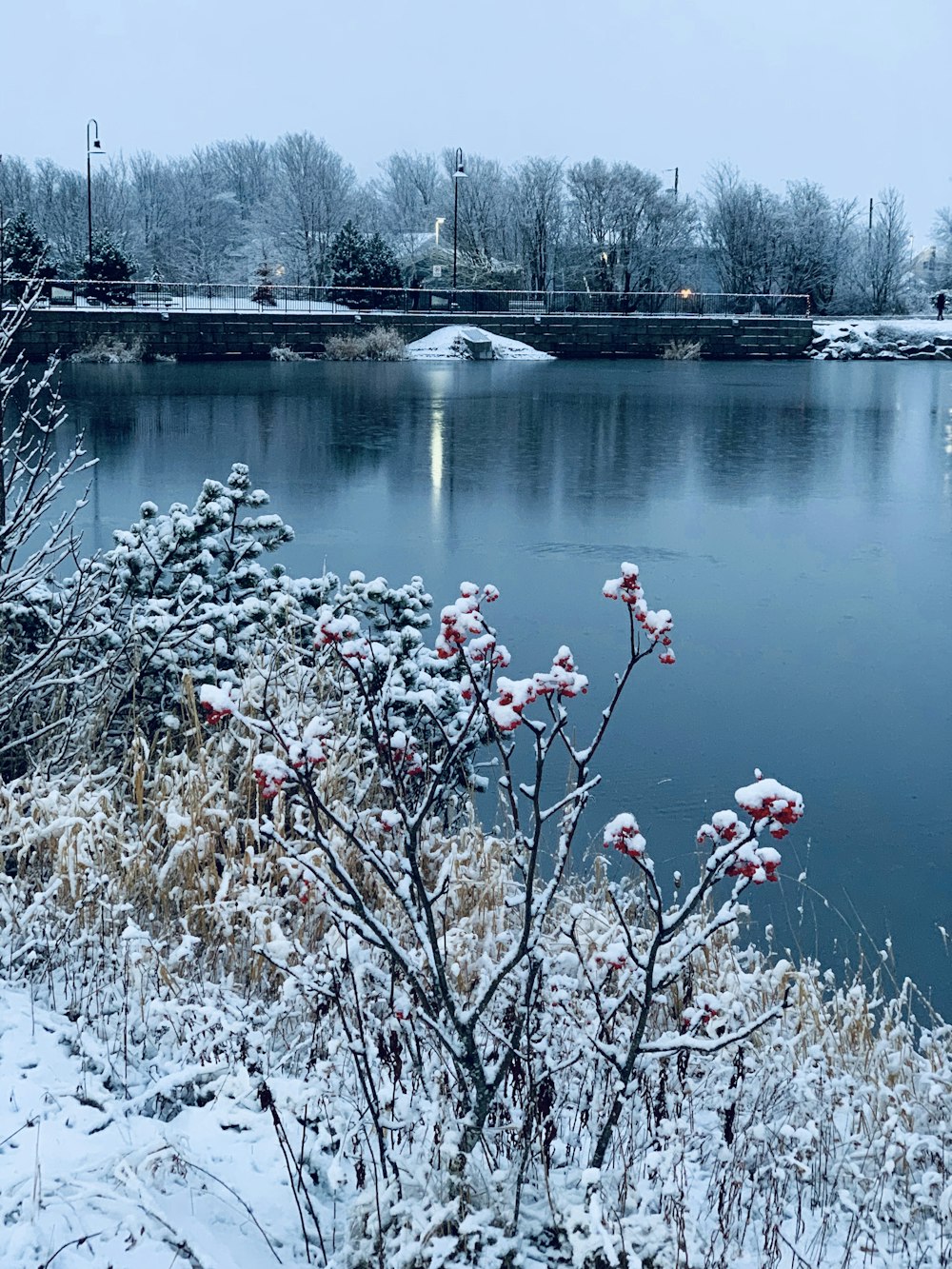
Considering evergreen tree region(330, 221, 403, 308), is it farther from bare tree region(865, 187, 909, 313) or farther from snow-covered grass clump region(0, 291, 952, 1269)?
snow-covered grass clump region(0, 291, 952, 1269)

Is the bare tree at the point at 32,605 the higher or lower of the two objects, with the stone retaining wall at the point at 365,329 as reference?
lower

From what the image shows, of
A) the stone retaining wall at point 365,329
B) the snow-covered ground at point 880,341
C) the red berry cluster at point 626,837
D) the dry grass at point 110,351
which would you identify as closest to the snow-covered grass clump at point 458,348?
the stone retaining wall at point 365,329

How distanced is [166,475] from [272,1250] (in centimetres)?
1316

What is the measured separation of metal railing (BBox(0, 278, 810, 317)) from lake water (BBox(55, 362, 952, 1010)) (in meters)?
15.0

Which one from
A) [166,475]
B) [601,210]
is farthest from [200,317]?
[601,210]

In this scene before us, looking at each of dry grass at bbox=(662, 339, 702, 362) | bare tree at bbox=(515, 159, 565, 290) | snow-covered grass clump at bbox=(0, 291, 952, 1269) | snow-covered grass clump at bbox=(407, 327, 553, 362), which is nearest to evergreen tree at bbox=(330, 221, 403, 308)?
snow-covered grass clump at bbox=(407, 327, 553, 362)

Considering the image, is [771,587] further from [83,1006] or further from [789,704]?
[83,1006]

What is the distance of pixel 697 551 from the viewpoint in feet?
38.4

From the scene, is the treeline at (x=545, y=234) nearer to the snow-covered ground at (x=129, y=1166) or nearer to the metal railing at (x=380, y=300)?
the metal railing at (x=380, y=300)

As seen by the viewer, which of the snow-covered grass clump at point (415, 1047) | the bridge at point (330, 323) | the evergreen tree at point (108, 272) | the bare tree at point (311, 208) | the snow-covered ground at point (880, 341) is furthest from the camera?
the bare tree at point (311, 208)

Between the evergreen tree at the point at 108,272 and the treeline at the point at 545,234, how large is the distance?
7.23 m

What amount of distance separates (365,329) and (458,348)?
2.90 metres

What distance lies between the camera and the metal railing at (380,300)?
4019 centimetres

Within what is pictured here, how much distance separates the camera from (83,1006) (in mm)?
3500
